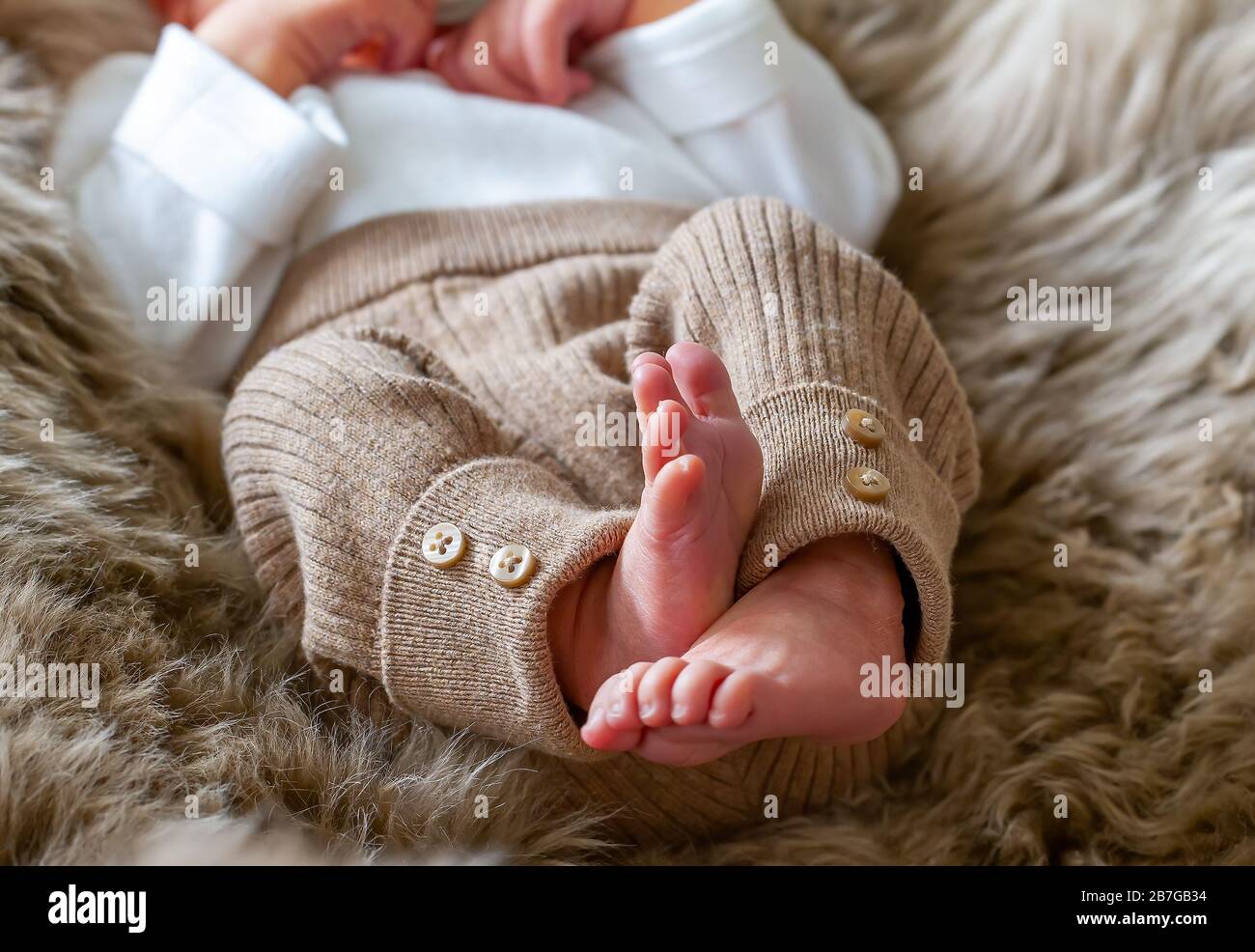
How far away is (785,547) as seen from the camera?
640mm

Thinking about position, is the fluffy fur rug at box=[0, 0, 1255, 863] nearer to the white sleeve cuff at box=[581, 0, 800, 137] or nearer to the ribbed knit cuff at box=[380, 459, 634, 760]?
the ribbed knit cuff at box=[380, 459, 634, 760]

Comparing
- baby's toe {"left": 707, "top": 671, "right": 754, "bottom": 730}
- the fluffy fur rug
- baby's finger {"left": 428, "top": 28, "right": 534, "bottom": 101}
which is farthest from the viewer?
baby's finger {"left": 428, "top": 28, "right": 534, "bottom": 101}

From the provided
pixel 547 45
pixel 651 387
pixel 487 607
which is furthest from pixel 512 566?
pixel 547 45

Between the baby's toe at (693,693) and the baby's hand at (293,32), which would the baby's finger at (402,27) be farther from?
the baby's toe at (693,693)

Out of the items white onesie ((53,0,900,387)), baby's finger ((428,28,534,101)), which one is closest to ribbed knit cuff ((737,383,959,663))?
white onesie ((53,0,900,387))

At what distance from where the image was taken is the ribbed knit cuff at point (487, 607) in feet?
2.13

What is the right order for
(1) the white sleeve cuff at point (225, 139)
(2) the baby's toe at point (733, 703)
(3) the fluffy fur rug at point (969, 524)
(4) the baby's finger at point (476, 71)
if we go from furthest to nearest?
1. (4) the baby's finger at point (476, 71)
2. (1) the white sleeve cuff at point (225, 139)
3. (3) the fluffy fur rug at point (969, 524)
4. (2) the baby's toe at point (733, 703)

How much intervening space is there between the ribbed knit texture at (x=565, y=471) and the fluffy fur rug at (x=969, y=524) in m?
0.04

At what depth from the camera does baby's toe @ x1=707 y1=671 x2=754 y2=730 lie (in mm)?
544

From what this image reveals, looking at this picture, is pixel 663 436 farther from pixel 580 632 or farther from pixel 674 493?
pixel 580 632

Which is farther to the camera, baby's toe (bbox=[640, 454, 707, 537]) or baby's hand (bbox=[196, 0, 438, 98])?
baby's hand (bbox=[196, 0, 438, 98])

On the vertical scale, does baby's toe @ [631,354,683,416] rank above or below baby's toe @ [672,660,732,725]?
above

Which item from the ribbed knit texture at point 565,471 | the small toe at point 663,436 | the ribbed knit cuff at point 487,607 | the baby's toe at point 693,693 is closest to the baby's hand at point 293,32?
the ribbed knit texture at point 565,471
